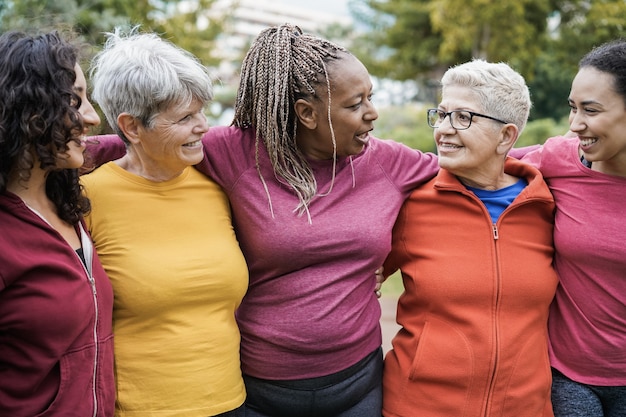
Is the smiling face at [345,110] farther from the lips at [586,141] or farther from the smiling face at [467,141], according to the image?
the lips at [586,141]

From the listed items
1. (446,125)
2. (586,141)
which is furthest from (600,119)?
(446,125)

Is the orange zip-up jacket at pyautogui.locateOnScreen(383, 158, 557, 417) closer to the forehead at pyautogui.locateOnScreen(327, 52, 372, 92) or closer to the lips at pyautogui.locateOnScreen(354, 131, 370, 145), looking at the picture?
the lips at pyautogui.locateOnScreen(354, 131, 370, 145)

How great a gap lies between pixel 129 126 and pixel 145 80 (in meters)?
0.20

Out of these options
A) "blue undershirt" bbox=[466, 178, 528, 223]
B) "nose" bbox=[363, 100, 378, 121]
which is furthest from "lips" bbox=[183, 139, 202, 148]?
"blue undershirt" bbox=[466, 178, 528, 223]

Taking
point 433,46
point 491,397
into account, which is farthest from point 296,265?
point 433,46

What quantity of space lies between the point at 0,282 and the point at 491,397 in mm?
1835

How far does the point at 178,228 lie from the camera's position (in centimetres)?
247

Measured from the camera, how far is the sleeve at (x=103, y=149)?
2.61 meters

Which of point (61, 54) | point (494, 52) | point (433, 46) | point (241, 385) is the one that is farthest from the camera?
point (433, 46)

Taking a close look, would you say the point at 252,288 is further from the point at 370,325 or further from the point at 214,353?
the point at 370,325

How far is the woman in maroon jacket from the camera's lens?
2012 mm

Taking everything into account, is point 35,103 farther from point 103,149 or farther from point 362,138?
point 362,138

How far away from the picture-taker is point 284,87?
104 inches

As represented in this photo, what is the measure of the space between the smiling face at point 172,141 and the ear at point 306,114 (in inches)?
15.0
